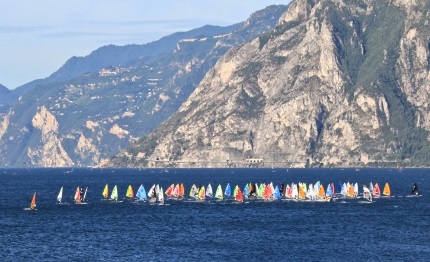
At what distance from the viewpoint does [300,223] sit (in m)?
190

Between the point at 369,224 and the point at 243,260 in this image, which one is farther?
the point at 369,224

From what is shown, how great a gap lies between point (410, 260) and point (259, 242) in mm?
26851

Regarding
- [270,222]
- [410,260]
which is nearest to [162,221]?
[270,222]

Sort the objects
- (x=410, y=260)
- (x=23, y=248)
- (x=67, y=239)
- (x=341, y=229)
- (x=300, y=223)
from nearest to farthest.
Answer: (x=410, y=260) < (x=23, y=248) < (x=67, y=239) < (x=341, y=229) < (x=300, y=223)

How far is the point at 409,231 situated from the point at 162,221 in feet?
145

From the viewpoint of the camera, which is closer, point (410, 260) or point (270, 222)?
point (410, 260)

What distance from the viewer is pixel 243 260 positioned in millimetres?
142000

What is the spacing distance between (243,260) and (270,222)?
166 feet

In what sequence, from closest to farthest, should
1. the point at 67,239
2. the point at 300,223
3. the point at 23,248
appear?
the point at 23,248 → the point at 67,239 → the point at 300,223

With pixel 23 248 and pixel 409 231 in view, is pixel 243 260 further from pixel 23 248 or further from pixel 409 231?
pixel 409 231

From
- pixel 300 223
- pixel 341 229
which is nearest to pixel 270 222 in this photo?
pixel 300 223

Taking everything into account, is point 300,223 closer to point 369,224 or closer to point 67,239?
point 369,224

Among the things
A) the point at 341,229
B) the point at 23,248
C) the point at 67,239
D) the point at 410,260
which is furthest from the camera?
the point at 341,229

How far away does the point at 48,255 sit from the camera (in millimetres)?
147500
